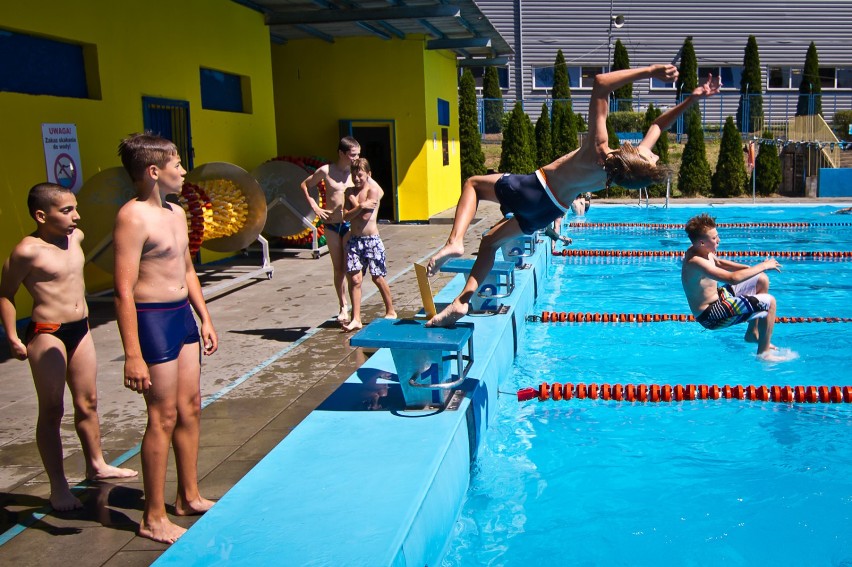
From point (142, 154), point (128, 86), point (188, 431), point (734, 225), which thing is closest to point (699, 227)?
point (188, 431)

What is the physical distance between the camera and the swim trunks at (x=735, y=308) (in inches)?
261

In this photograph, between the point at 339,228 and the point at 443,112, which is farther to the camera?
the point at 443,112

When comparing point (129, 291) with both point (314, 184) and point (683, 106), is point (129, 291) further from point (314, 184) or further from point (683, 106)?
point (314, 184)

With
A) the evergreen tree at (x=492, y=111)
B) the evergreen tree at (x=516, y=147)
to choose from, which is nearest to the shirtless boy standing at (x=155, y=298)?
the evergreen tree at (x=516, y=147)

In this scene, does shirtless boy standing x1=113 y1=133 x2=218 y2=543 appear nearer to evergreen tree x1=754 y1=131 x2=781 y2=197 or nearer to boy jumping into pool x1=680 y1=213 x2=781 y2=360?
boy jumping into pool x1=680 y1=213 x2=781 y2=360

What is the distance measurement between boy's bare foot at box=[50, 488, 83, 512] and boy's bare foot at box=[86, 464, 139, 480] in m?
0.32

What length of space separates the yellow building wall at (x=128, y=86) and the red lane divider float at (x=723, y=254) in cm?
590

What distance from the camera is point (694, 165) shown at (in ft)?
78.6

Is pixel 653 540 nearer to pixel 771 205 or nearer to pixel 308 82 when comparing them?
pixel 308 82

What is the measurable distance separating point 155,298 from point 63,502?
118 cm

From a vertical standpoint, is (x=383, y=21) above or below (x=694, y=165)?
above

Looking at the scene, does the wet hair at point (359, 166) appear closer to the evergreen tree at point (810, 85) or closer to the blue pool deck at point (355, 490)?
the blue pool deck at point (355, 490)

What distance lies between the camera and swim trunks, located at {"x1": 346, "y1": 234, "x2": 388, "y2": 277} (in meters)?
7.41

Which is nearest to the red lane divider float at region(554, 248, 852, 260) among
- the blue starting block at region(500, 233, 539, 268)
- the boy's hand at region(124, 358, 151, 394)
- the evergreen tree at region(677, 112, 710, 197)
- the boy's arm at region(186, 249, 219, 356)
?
the blue starting block at region(500, 233, 539, 268)
